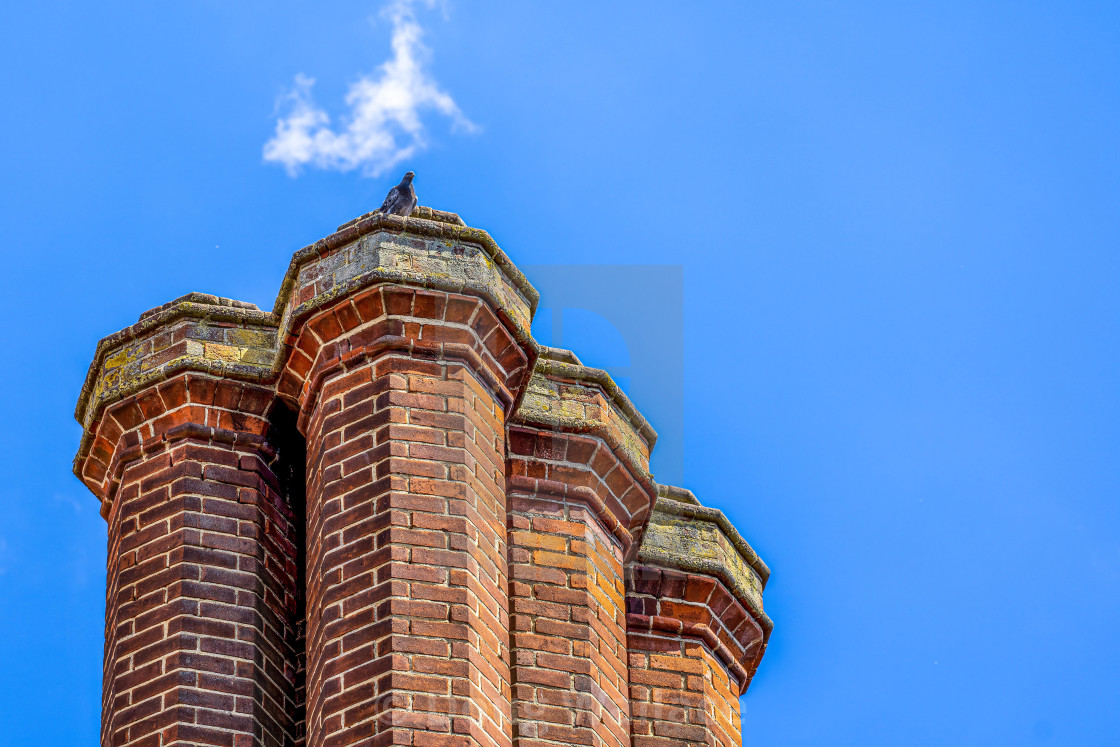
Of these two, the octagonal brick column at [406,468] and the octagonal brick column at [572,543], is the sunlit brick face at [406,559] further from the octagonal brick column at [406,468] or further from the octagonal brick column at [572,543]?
the octagonal brick column at [572,543]

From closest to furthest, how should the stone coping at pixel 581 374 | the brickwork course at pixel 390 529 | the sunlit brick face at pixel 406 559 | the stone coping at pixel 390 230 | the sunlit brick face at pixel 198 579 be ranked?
the sunlit brick face at pixel 406 559
the brickwork course at pixel 390 529
the sunlit brick face at pixel 198 579
the stone coping at pixel 390 230
the stone coping at pixel 581 374

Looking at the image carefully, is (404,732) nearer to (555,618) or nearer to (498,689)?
(498,689)

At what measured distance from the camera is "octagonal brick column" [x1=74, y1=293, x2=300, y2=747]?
32.2 ft

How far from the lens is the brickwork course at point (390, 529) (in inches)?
375

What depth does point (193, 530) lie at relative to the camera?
10297 millimetres

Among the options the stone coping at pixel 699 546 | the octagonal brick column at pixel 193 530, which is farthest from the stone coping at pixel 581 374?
the octagonal brick column at pixel 193 530

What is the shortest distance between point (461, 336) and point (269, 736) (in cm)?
200

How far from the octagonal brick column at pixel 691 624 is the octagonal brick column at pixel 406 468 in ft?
3.95

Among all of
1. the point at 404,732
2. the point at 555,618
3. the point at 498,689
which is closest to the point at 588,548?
the point at 555,618

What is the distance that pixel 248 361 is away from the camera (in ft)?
35.4

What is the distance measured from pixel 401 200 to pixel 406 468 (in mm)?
1831

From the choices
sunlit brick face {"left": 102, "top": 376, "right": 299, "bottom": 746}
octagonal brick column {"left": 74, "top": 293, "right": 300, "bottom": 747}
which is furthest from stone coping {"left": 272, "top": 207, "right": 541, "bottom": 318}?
sunlit brick face {"left": 102, "top": 376, "right": 299, "bottom": 746}

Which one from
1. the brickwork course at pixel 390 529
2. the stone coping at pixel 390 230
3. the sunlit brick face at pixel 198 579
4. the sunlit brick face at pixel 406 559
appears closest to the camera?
the sunlit brick face at pixel 406 559

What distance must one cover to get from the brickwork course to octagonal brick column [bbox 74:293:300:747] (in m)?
0.01
